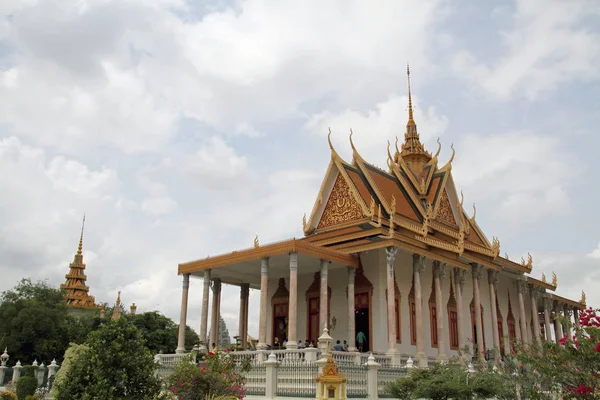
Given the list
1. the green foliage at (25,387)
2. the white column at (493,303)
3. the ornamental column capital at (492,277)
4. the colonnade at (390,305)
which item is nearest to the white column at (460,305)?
the colonnade at (390,305)

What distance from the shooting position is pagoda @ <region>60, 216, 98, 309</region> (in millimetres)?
53031

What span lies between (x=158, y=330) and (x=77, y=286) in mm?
19690

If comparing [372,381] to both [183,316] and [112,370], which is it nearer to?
[112,370]

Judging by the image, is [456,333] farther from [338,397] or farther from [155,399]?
[155,399]

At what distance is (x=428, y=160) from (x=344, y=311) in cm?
1151

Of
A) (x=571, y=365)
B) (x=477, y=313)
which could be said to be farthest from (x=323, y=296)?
(x=571, y=365)

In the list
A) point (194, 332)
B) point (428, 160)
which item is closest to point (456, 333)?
point (428, 160)

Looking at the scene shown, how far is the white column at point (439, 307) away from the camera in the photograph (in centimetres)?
2035

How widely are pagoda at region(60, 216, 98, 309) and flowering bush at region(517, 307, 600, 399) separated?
4678 centimetres

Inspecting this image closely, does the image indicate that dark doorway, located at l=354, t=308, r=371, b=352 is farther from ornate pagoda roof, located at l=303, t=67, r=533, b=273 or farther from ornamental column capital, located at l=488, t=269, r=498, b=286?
ornamental column capital, located at l=488, t=269, r=498, b=286

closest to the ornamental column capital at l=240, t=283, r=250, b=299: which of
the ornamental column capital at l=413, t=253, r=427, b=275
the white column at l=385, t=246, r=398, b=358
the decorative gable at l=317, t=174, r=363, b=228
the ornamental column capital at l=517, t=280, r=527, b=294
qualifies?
the decorative gable at l=317, t=174, r=363, b=228

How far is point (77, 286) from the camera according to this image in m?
54.5

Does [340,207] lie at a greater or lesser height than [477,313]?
greater

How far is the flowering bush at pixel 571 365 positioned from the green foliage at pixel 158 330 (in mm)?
30255
